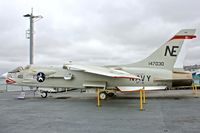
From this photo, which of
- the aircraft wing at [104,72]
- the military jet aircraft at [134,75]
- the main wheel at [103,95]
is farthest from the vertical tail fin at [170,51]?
the main wheel at [103,95]

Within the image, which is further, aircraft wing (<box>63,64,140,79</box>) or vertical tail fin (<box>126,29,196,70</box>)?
vertical tail fin (<box>126,29,196,70</box>)

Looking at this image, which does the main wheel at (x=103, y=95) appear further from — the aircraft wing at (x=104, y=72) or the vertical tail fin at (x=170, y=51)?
the vertical tail fin at (x=170, y=51)

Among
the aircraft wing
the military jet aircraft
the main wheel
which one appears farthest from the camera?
the military jet aircraft

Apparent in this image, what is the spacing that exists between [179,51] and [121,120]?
10709 millimetres

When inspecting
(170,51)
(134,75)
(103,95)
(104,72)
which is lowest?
(103,95)

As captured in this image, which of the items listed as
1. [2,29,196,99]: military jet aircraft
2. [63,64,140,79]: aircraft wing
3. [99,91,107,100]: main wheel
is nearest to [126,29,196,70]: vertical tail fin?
[2,29,196,99]: military jet aircraft

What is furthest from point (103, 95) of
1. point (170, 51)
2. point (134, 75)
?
point (170, 51)

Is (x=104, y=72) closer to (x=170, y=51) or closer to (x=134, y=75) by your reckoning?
(x=134, y=75)

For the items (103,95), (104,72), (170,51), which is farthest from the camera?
(170,51)

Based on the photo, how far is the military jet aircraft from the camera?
1773 centimetres

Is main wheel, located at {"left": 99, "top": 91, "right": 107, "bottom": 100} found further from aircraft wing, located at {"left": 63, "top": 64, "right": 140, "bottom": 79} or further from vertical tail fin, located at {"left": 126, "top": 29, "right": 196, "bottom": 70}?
vertical tail fin, located at {"left": 126, "top": 29, "right": 196, "bottom": 70}

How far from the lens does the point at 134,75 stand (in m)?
18.1

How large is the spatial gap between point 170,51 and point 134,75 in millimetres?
3150

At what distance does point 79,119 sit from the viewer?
940 centimetres
